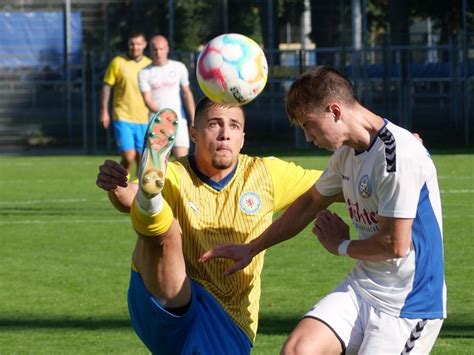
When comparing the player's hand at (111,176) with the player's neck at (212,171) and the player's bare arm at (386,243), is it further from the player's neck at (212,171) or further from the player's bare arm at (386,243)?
the player's bare arm at (386,243)

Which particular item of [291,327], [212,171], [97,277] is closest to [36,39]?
[97,277]

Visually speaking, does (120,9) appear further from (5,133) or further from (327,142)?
(327,142)

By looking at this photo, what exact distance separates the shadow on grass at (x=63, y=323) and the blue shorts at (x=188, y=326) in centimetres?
278

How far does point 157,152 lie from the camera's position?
5258 mm

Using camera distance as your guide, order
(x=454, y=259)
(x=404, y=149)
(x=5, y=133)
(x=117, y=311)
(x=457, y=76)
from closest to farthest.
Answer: (x=404, y=149)
(x=117, y=311)
(x=454, y=259)
(x=457, y=76)
(x=5, y=133)

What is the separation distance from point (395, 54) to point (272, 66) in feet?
9.81

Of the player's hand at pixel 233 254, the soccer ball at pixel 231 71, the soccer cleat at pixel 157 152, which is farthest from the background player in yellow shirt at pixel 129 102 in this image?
the soccer cleat at pixel 157 152

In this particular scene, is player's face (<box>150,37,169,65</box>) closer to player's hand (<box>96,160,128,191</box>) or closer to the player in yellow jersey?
the player in yellow jersey

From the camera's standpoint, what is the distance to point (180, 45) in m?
33.5

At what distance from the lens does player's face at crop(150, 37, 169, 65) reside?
16.6m

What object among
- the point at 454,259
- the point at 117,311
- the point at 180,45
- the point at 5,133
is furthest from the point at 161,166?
the point at 180,45

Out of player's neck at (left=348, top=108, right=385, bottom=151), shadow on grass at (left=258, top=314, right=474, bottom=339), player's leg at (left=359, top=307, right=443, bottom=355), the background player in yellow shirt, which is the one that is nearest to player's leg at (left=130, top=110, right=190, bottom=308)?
player's neck at (left=348, top=108, right=385, bottom=151)

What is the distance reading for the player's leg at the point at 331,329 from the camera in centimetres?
519

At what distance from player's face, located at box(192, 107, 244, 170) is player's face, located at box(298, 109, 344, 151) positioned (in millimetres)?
943
